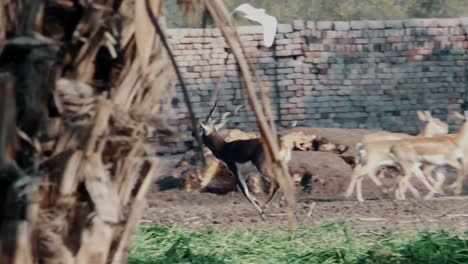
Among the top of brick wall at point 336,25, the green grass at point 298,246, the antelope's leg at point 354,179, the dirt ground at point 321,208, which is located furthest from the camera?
the top of brick wall at point 336,25

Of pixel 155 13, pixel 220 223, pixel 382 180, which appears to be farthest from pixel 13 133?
pixel 382 180

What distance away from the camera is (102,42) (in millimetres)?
3447

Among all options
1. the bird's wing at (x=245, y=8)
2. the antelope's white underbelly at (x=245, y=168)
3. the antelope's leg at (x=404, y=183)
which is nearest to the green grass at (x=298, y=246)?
the bird's wing at (x=245, y=8)

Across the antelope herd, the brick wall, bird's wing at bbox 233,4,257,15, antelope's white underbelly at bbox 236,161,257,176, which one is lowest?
antelope's white underbelly at bbox 236,161,257,176

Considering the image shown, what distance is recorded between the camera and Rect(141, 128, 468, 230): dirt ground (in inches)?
437

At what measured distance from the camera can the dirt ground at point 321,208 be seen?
11094mm

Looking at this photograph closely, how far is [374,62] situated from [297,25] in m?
1.92

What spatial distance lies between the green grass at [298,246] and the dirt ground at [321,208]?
3.67 feet

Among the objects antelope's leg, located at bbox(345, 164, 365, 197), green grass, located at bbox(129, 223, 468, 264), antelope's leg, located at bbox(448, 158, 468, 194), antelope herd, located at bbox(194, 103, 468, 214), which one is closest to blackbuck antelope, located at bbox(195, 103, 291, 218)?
antelope herd, located at bbox(194, 103, 468, 214)

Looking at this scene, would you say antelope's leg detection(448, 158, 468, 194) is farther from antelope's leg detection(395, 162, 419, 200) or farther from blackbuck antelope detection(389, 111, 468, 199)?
antelope's leg detection(395, 162, 419, 200)

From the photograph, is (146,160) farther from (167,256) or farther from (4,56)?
(167,256)

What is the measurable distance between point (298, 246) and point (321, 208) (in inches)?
142

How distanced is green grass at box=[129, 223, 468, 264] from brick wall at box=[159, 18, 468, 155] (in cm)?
1164

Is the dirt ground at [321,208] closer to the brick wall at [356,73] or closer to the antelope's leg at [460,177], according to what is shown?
the antelope's leg at [460,177]
